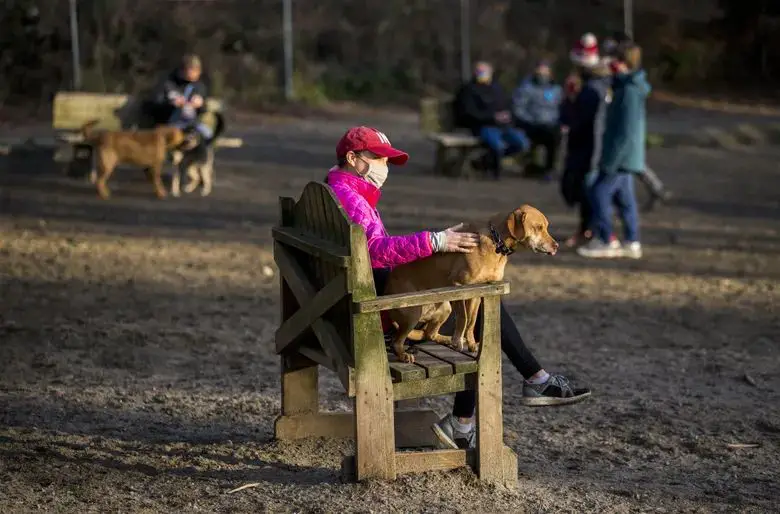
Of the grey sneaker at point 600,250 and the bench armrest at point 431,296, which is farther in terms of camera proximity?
the grey sneaker at point 600,250

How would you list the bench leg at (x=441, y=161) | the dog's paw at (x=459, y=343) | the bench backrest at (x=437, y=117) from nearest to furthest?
the dog's paw at (x=459, y=343) < the bench leg at (x=441, y=161) < the bench backrest at (x=437, y=117)

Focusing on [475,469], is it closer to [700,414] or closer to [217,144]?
[700,414]

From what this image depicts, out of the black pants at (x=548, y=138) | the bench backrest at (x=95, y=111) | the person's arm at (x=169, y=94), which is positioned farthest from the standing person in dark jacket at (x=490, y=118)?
the person's arm at (x=169, y=94)

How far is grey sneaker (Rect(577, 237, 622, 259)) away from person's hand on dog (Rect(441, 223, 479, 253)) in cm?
679

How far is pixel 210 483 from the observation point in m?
5.57

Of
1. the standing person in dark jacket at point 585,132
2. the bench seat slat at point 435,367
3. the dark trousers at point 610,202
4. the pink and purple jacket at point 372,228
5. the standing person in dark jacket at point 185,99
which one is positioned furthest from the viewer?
the standing person in dark jacket at point 185,99

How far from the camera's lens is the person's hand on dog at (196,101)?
15.8 meters

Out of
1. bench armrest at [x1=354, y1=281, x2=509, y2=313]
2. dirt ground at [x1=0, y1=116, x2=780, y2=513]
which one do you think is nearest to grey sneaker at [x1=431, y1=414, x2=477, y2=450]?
dirt ground at [x1=0, y1=116, x2=780, y2=513]

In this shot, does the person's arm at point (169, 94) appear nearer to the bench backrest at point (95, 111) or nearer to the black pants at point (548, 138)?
the bench backrest at point (95, 111)

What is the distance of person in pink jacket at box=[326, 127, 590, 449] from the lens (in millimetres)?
5375

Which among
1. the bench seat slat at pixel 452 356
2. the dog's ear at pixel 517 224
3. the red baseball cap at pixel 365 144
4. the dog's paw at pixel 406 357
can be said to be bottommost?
the bench seat slat at pixel 452 356

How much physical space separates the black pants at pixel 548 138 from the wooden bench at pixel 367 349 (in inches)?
498

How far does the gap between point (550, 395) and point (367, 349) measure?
3.97 ft

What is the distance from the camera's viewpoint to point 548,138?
18.3m
